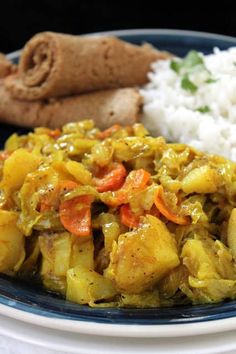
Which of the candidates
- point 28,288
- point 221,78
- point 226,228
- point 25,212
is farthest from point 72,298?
point 221,78

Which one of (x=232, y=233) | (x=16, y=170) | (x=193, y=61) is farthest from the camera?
(x=193, y=61)

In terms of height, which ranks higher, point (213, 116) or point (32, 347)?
point (213, 116)

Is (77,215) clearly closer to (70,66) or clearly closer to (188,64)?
(70,66)

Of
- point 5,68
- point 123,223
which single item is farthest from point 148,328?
point 5,68

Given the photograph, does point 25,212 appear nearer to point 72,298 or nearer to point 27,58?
point 72,298

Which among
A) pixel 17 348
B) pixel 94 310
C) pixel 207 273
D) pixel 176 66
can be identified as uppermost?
pixel 176 66

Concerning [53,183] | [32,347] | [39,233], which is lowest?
[32,347]

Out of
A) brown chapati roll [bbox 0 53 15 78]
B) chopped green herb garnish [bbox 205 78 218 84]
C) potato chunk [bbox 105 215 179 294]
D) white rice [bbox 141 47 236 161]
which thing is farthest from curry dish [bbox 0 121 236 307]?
brown chapati roll [bbox 0 53 15 78]

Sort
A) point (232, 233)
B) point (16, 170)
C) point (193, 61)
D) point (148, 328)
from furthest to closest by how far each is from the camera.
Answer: point (193, 61) < point (16, 170) < point (232, 233) < point (148, 328)
